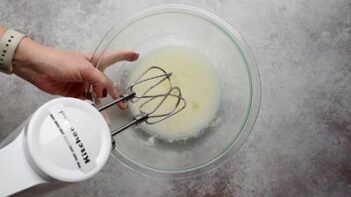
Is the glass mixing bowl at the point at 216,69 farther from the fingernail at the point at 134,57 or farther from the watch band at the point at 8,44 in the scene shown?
the watch band at the point at 8,44

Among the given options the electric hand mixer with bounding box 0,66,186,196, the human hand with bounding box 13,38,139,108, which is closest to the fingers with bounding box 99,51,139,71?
the human hand with bounding box 13,38,139,108

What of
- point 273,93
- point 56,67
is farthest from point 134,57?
point 273,93

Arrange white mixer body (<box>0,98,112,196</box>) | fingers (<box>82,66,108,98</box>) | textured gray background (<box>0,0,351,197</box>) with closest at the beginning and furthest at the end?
white mixer body (<box>0,98,112,196</box>)
fingers (<box>82,66,108,98</box>)
textured gray background (<box>0,0,351,197</box>)

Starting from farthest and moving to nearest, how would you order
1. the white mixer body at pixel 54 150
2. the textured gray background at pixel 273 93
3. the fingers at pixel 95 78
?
the textured gray background at pixel 273 93, the fingers at pixel 95 78, the white mixer body at pixel 54 150

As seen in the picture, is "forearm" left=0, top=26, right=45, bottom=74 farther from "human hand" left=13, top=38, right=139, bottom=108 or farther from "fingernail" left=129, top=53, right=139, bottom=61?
"fingernail" left=129, top=53, right=139, bottom=61

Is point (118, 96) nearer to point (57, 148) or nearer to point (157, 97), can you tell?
point (157, 97)

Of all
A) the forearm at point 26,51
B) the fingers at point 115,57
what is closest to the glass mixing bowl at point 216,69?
the fingers at point 115,57
